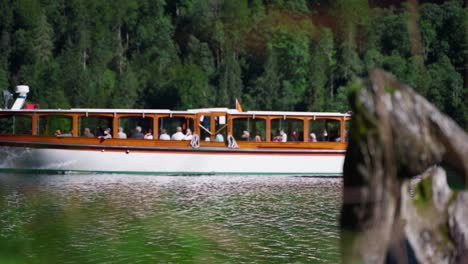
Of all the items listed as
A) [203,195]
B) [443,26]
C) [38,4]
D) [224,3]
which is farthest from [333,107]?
[203,195]

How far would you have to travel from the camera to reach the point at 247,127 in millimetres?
28078

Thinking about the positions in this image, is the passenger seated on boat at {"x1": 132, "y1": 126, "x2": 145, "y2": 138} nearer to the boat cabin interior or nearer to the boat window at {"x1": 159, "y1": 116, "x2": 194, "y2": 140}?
the boat cabin interior

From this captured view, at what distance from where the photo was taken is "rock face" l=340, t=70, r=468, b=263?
305 centimetres

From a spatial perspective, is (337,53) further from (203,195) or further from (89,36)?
(203,195)

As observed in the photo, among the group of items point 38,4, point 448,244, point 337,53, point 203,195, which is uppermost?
point 38,4

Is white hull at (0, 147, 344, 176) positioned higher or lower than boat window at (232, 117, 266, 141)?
lower

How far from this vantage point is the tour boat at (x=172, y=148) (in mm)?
26797

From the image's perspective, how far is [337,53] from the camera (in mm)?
82562

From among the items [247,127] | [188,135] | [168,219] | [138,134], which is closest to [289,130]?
[247,127]

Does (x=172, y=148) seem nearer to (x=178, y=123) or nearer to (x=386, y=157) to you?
(x=178, y=123)

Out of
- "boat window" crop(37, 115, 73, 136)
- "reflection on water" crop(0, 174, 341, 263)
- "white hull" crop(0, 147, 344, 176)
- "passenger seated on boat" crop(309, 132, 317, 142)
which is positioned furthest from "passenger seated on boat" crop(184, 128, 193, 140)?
"passenger seated on boat" crop(309, 132, 317, 142)

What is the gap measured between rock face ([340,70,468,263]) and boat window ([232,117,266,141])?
79.6ft

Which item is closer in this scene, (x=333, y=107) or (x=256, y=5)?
(x=333, y=107)

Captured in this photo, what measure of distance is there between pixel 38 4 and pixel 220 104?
951 inches
